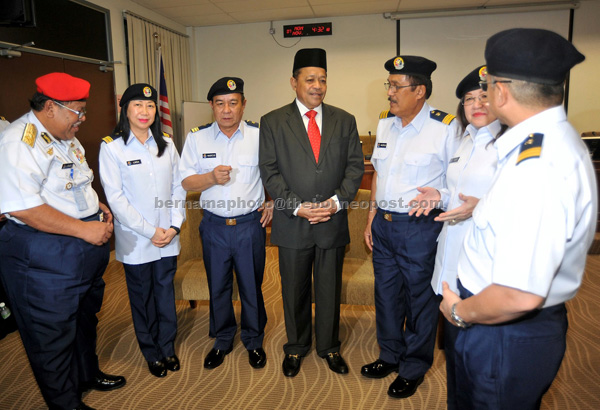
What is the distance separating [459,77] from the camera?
6578mm

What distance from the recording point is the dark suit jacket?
226 centimetres

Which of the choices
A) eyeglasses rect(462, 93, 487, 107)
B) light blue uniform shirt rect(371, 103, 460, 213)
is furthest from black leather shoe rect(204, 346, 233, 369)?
eyeglasses rect(462, 93, 487, 107)

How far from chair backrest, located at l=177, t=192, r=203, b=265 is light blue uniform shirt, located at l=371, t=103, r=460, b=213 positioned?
145cm

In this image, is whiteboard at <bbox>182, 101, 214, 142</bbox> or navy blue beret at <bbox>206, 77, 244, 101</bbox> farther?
whiteboard at <bbox>182, 101, 214, 142</bbox>

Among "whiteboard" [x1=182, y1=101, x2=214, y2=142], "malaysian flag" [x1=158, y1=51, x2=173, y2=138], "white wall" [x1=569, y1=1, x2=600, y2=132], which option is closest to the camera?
"malaysian flag" [x1=158, y1=51, x2=173, y2=138]

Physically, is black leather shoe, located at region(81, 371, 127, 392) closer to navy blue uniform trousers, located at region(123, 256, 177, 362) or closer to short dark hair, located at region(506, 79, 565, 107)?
navy blue uniform trousers, located at region(123, 256, 177, 362)

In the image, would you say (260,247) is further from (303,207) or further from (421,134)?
(421,134)

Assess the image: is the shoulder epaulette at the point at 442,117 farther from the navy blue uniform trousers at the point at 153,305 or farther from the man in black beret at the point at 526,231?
the navy blue uniform trousers at the point at 153,305

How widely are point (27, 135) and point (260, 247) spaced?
1.34m

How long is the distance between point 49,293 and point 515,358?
75.4 inches

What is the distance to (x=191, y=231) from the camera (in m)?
3.12

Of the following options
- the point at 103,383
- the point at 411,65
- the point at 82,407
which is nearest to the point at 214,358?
the point at 103,383

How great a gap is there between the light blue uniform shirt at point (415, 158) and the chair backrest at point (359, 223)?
741 millimetres

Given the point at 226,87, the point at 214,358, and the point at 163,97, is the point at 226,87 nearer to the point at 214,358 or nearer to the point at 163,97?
the point at 214,358
